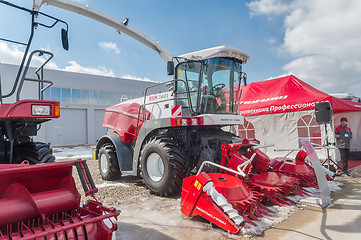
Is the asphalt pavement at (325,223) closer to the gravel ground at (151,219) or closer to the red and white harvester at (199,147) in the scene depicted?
the red and white harvester at (199,147)

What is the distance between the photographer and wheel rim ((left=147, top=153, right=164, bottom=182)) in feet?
16.2

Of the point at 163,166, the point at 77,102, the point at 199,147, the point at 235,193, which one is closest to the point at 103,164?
the point at 163,166

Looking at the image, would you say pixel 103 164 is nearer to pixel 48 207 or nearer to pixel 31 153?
pixel 31 153

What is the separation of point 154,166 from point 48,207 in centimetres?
285

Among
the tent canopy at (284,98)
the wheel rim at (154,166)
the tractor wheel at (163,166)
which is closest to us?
the tractor wheel at (163,166)

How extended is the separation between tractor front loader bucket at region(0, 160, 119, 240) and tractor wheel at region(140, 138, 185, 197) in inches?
84.0

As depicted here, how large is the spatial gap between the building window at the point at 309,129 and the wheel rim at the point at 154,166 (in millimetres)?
6432

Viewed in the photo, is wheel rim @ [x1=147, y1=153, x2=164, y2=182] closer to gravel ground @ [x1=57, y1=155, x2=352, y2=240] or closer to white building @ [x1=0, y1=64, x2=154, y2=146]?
gravel ground @ [x1=57, y1=155, x2=352, y2=240]

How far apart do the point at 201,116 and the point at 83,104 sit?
68.7 feet

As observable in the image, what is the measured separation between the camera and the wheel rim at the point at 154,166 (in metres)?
4.95

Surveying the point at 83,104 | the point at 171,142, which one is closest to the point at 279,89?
the point at 171,142

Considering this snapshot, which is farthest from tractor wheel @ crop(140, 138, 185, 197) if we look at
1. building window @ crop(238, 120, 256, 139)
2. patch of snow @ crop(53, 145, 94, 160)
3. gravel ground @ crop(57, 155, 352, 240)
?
patch of snow @ crop(53, 145, 94, 160)

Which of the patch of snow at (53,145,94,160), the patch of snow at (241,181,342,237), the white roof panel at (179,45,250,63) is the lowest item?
the patch of snow at (53,145,94,160)

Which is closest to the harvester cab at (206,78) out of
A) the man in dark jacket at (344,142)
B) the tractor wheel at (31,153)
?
the tractor wheel at (31,153)
